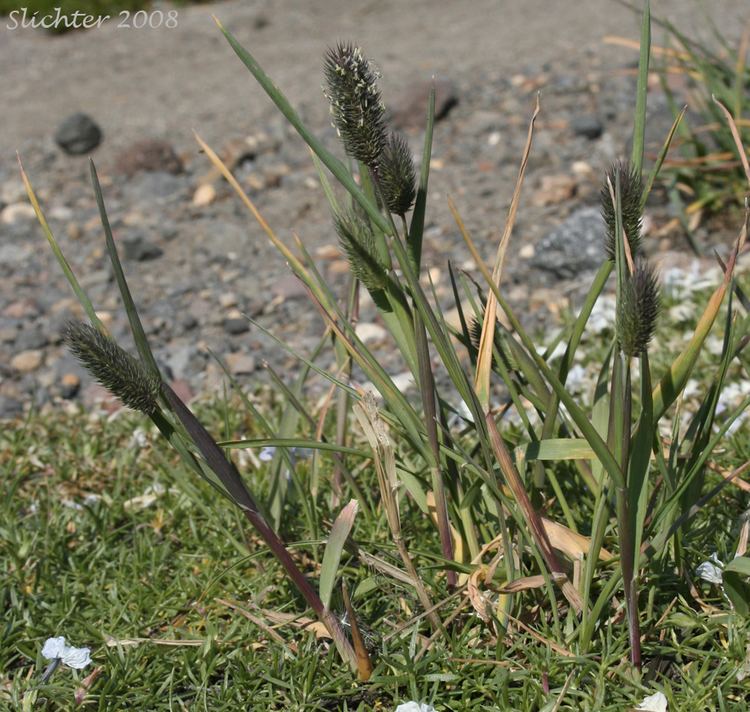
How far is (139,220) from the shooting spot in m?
4.25

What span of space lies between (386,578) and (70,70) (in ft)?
18.1

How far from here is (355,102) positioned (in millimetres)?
1221

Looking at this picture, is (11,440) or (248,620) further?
(11,440)

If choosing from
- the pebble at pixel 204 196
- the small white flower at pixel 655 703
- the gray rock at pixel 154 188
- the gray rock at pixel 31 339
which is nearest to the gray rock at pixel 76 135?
the gray rock at pixel 154 188

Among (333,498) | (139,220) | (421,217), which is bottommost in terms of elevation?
(139,220)

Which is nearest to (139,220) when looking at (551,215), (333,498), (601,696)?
(551,215)

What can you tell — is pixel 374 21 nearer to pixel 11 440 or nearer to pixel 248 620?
pixel 11 440

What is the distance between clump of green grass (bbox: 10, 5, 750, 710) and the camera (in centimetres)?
139

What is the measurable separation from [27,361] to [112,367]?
7.03 feet

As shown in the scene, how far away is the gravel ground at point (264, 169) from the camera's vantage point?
11.2ft

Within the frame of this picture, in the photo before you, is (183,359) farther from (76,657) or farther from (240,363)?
(76,657)

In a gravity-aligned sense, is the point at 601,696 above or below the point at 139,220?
above

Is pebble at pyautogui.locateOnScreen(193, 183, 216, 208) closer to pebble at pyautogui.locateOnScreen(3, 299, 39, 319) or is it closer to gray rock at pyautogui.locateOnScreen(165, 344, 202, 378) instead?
pebble at pyautogui.locateOnScreen(3, 299, 39, 319)

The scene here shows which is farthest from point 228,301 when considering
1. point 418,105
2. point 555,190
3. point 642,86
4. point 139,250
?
point 642,86
